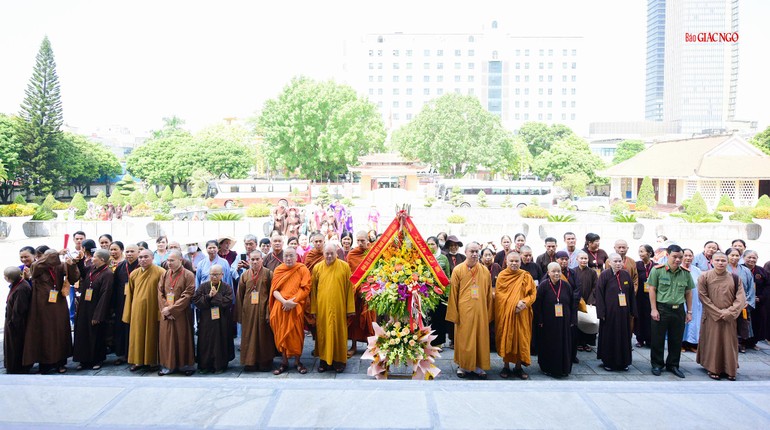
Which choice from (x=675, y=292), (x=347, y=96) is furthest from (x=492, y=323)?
(x=347, y=96)

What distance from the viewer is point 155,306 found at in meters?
5.69

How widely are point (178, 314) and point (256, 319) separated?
805 millimetres

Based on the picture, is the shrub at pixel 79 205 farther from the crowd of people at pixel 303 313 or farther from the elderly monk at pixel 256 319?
the elderly monk at pixel 256 319

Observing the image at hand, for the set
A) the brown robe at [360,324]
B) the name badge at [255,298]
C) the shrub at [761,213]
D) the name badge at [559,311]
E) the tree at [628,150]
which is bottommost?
the brown robe at [360,324]

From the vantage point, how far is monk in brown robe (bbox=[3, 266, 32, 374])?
5.49m

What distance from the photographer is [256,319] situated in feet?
18.8

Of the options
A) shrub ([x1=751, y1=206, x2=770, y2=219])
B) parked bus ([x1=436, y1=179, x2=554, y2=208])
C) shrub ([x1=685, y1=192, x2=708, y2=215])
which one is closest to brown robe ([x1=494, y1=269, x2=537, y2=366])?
shrub ([x1=751, y1=206, x2=770, y2=219])

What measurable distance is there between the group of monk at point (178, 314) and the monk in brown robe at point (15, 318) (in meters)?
0.01

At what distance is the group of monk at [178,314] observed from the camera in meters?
5.57

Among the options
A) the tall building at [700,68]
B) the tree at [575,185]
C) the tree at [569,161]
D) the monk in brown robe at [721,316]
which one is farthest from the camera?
the tall building at [700,68]

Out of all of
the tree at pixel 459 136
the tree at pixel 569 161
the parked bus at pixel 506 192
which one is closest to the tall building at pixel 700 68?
the tree at pixel 569 161

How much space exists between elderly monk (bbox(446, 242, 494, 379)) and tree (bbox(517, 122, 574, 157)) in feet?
182

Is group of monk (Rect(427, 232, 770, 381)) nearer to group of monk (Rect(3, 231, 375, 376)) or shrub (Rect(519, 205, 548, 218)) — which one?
group of monk (Rect(3, 231, 375, 376))

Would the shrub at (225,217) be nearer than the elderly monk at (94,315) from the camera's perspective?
No
